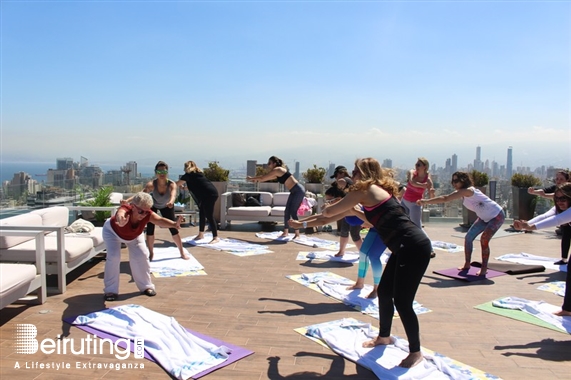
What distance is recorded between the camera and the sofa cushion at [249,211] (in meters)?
10.1

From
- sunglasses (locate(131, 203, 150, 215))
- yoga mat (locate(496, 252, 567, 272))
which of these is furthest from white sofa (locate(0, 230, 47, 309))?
yoga mat (locate(496, 252, 567, 272))

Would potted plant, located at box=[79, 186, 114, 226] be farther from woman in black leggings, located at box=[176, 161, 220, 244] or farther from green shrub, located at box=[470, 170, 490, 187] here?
green shrub, located at box=[470, 170, 490, 187]

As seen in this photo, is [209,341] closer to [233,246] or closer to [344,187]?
[344,187]

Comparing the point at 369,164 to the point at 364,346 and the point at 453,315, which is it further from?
the point at 453,315

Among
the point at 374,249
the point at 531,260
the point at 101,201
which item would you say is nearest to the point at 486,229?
the point at 531,260

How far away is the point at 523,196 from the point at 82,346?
36.8 ft

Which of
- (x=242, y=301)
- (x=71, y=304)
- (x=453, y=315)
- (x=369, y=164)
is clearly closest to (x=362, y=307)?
(x=453, y=315)

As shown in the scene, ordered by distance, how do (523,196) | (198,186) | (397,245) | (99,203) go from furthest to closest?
(523,196), (99,203), (198,186), (397,245)

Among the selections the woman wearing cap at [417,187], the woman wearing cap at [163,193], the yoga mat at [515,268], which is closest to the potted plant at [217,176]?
the woman wearing cap at [163,193]

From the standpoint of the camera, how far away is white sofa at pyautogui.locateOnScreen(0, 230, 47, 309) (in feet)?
12.9

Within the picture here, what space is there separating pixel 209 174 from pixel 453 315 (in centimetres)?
769

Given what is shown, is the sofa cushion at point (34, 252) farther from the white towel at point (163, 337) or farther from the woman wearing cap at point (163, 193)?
the woman wearing cap at point (163, 193)

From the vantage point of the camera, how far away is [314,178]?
1181cm

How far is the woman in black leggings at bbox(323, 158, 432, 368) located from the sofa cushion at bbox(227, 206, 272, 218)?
21.7 feet
